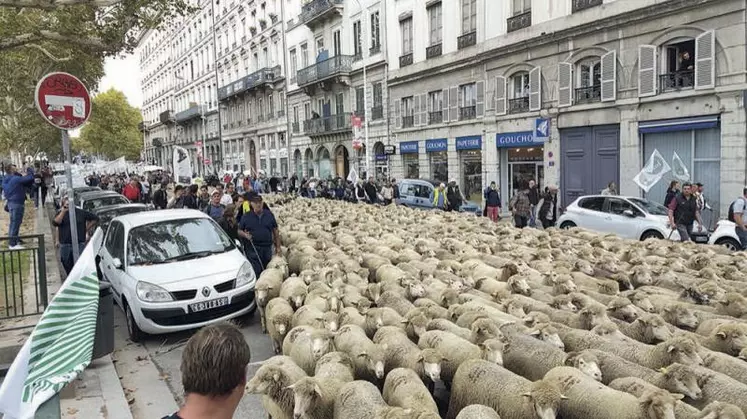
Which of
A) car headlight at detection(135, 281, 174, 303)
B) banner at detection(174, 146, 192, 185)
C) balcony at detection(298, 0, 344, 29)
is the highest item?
balcony at detection(298, 0, 344, 29)

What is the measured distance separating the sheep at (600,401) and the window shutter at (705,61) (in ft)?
49.1

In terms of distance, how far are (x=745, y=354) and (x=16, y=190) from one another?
13752 mm

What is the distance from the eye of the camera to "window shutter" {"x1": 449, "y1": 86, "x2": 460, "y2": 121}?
26.5m

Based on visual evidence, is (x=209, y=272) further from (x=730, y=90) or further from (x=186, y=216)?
(x=730, y=90)

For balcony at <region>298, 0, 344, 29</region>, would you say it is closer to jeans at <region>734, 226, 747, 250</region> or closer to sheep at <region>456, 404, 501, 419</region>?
jeans at <region>734, 226, 747, 250</region>

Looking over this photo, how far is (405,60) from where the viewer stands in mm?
30156

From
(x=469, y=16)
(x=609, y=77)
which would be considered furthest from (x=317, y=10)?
(x=609, y=77)

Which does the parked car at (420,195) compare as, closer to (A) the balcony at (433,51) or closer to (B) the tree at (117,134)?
(A) the balcony at (433,51)

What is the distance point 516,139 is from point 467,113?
3638 millimetres

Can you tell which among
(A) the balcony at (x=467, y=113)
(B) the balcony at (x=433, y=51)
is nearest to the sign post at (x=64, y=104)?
(A) the balcony at (x=467, y=113)

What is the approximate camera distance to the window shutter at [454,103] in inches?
1043

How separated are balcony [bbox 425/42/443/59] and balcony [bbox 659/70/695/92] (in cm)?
1201

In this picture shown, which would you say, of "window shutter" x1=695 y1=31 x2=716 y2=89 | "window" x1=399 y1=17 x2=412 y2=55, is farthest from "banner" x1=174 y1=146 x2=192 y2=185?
"window shutter" x1=695 y1=31 x2=716 y2=89

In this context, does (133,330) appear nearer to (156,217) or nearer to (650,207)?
(156,217)
